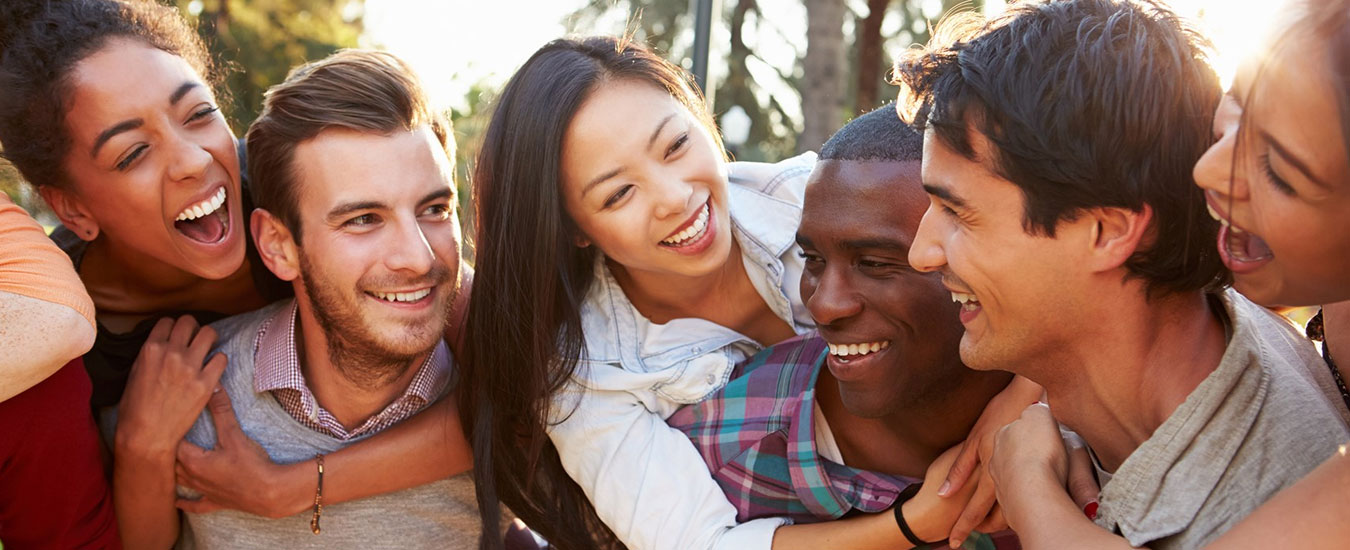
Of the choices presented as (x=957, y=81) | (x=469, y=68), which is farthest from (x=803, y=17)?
(x=957, y=81)

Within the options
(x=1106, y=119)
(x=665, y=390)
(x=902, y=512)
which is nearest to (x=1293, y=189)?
(x=1106, y=119)

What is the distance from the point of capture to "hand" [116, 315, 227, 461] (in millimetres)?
3387

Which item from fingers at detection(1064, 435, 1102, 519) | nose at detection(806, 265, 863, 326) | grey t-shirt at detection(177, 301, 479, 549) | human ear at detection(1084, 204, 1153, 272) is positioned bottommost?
grey t-shirt at detection(177, 301, 479, 549)

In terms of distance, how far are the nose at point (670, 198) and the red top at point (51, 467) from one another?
1652 millimetres

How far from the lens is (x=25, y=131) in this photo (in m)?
3.33

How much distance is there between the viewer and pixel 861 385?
2.77 meters

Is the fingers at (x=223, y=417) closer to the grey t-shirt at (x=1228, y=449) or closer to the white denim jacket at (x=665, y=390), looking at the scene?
the white denim jacket at (x=665, y=390)

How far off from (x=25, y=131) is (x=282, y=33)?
11.8 m

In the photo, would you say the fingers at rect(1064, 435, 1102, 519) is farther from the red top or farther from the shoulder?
the red top

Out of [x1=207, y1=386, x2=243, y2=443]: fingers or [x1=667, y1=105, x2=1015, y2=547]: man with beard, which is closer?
A: [x1=667, y1=105, x2=1015, y2=547]: man with beard

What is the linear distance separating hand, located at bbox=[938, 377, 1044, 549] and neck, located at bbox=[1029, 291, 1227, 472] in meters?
0.37

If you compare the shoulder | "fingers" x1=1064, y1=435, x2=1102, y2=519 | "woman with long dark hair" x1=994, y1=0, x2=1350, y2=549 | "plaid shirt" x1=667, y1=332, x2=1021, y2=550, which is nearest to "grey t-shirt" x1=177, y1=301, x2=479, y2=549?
"plaid shirt" x1=667, y1=332, x2=1021, y2=550

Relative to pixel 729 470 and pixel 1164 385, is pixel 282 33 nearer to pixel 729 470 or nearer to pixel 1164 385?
pixel 729 470

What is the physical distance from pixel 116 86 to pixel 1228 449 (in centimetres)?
300
